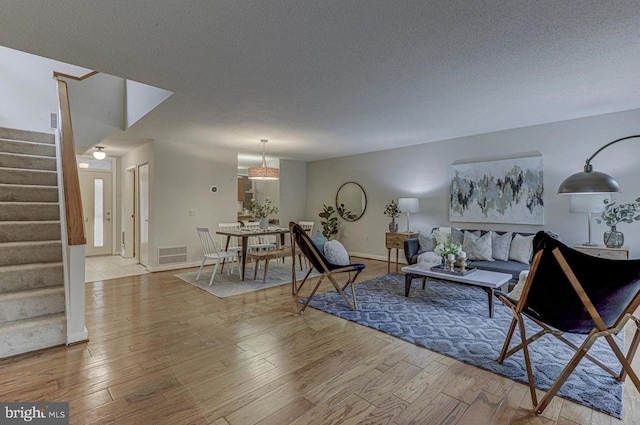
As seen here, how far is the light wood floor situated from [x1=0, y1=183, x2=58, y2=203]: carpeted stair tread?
1700 mm

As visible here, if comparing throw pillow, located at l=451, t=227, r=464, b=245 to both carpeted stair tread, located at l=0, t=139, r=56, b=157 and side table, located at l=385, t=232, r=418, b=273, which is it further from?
carpeted stair tread, located at l=0, t=139, r=56, b=157

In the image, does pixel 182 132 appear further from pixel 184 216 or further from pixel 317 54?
pixel 317 54

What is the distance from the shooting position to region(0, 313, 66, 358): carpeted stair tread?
2.37m

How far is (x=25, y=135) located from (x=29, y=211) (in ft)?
5.82

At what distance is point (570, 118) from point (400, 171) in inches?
111

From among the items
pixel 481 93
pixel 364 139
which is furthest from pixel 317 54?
pixel 364 139

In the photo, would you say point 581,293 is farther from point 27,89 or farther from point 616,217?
point 27,89

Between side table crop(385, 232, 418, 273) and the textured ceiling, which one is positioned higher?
the textured ceiling

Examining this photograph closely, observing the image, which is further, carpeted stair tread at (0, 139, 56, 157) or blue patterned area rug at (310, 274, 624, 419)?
carpeted stair tread at (0, 139, 56, 157)

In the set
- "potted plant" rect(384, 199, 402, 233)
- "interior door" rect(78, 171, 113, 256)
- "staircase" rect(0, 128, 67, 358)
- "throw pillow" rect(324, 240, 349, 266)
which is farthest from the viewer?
"interior door" rect(78, 171, 113, 256)

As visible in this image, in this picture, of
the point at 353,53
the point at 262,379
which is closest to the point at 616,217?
the point at 353,53

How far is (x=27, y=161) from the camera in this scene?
4031mm

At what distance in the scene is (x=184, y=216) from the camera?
5.91 m

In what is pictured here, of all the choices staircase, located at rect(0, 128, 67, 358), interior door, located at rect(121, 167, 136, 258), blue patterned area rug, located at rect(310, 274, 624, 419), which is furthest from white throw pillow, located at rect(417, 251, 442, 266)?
interior door, located at rect(121, 167, 136, 258)
